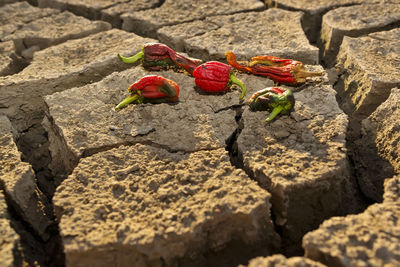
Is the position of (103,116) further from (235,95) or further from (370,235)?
(370,235)

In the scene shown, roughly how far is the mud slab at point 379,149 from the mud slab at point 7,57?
2.21 m

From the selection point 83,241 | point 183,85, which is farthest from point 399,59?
point 83,241

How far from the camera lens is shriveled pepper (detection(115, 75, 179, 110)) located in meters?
2.17

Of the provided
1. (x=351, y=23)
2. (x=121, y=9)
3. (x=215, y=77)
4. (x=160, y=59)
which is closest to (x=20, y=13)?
(x=121, y=9)

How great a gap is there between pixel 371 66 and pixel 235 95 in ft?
2.75

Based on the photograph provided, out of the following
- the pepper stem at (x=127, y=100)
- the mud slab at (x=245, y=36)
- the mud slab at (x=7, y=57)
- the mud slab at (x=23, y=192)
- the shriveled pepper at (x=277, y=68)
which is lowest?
the mud slab at (x=23, y=192)

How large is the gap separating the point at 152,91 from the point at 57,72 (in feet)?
2.49

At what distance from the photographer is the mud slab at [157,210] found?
5.00 ft

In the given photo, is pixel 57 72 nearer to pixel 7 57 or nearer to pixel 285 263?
pixel 7 57

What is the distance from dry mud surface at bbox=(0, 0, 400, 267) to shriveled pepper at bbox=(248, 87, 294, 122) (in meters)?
0.04

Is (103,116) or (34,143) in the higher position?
(103,116)

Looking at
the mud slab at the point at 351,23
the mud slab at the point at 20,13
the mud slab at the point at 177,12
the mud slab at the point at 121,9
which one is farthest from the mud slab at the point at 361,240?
the mud slab at the point at 20,13

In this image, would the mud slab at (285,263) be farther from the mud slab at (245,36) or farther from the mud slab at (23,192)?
the mud slab at (245,36)

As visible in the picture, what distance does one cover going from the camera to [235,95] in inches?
90.4
